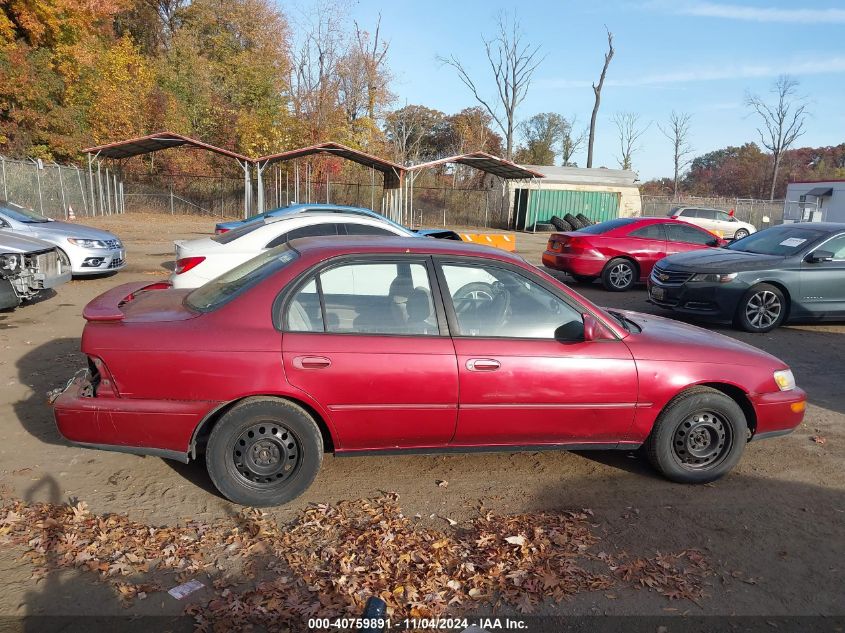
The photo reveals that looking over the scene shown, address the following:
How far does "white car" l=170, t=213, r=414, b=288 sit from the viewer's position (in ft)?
26.2

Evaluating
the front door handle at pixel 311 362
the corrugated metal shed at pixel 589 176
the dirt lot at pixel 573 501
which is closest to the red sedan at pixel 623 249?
the dirt lot at pixel 573 501

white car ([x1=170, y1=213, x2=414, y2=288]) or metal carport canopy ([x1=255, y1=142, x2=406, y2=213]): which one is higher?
metal carport canopy ([x1=255, y1=142, x2=406, y2=213])

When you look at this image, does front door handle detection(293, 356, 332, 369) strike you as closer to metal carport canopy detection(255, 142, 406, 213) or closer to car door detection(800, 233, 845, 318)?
car door detection(800, 233, 845, 318)

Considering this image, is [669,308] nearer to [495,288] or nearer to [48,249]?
[495,288]

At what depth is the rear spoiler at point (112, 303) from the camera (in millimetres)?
3770

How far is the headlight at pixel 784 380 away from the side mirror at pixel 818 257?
5553mm

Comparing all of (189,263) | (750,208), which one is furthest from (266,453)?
(750,208)

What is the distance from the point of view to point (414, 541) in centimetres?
340

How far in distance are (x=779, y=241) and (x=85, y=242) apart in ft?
37.6

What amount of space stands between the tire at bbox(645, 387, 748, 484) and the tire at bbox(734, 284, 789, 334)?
5.21 meters

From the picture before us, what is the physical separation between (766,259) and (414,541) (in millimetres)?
7670

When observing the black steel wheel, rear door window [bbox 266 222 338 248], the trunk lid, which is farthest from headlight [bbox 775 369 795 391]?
rear door window [bbox 266 222 338 248]

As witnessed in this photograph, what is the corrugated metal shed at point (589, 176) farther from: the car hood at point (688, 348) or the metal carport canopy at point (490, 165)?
the car hood at point (688, 348)

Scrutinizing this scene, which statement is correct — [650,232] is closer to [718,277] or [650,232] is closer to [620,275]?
[620,275]
